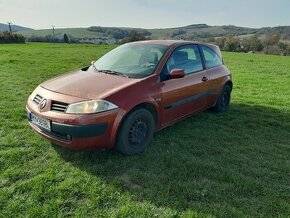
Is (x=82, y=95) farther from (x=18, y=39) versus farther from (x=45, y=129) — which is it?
(x=18, y=39)

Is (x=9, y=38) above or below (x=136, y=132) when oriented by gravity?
above

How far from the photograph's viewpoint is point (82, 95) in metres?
3.89

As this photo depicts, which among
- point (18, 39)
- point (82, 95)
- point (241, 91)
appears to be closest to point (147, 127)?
point (82, 95)

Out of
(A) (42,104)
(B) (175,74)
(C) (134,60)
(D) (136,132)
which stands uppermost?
(C) (134,60)

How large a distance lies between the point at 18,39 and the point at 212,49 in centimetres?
5960

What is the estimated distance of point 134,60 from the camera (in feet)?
16.4

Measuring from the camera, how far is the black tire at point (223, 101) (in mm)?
6445

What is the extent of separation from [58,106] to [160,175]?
5.12 feet

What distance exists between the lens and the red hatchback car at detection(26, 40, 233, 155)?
375 cm

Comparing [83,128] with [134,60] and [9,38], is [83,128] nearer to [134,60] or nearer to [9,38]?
[134,60]

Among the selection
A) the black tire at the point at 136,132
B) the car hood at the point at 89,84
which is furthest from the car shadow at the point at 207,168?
the car hood at the point at 89,84

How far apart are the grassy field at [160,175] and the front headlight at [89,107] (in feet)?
2.38

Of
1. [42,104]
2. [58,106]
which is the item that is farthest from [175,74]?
[42,104]

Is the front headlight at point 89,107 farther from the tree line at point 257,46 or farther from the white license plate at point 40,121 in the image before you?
the tree line at point 257,46
